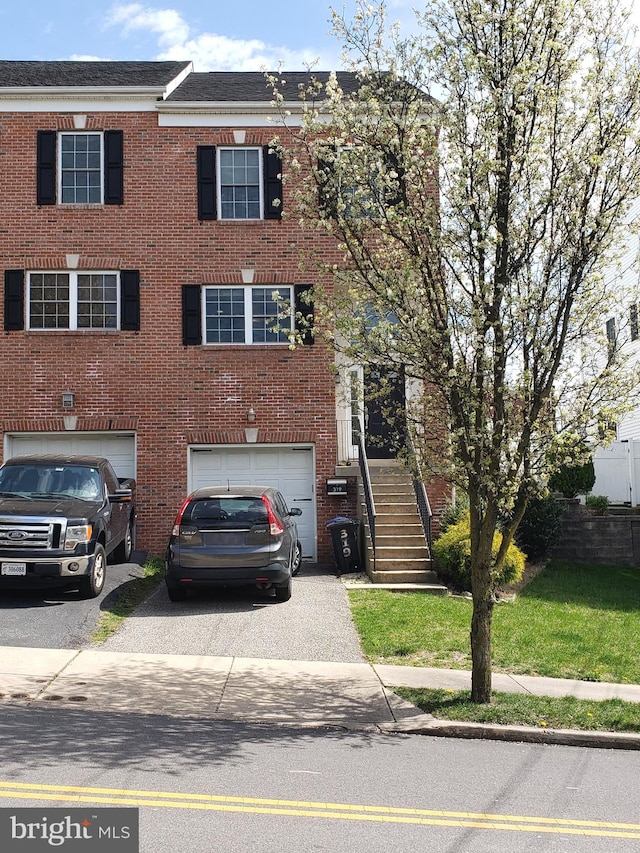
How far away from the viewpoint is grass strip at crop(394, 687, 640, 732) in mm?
8109

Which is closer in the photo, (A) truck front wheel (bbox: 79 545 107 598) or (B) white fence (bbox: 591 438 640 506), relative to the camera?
(A) truck front wheel (bbox: 79 545 107 598)

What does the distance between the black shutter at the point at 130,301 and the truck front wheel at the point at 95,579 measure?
20.6 ft

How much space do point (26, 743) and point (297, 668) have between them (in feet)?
12.5

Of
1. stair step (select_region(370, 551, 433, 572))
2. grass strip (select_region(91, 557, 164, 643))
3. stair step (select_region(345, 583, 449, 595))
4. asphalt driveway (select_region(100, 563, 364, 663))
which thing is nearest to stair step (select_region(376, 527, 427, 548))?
stair step (select_region(370, 551, 433, 572))

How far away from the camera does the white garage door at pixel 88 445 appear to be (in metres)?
18.0

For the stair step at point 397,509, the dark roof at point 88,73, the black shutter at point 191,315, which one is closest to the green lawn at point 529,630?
the stair step at point 397,509

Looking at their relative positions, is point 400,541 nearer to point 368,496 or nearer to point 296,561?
point 368,496

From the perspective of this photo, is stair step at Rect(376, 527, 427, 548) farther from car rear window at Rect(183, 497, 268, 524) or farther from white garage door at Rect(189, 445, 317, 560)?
car rear window at Rect(183, 497, 268, 524)

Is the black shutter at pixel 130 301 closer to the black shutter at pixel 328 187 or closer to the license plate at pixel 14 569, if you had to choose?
the license plate at pixel 14 569

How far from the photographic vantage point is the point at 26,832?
489 cm

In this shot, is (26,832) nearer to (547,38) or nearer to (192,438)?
(547,38)

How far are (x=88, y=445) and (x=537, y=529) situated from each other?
896 centimetres

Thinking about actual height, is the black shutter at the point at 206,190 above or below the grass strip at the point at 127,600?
above

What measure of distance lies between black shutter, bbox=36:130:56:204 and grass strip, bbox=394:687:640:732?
43.3ft
